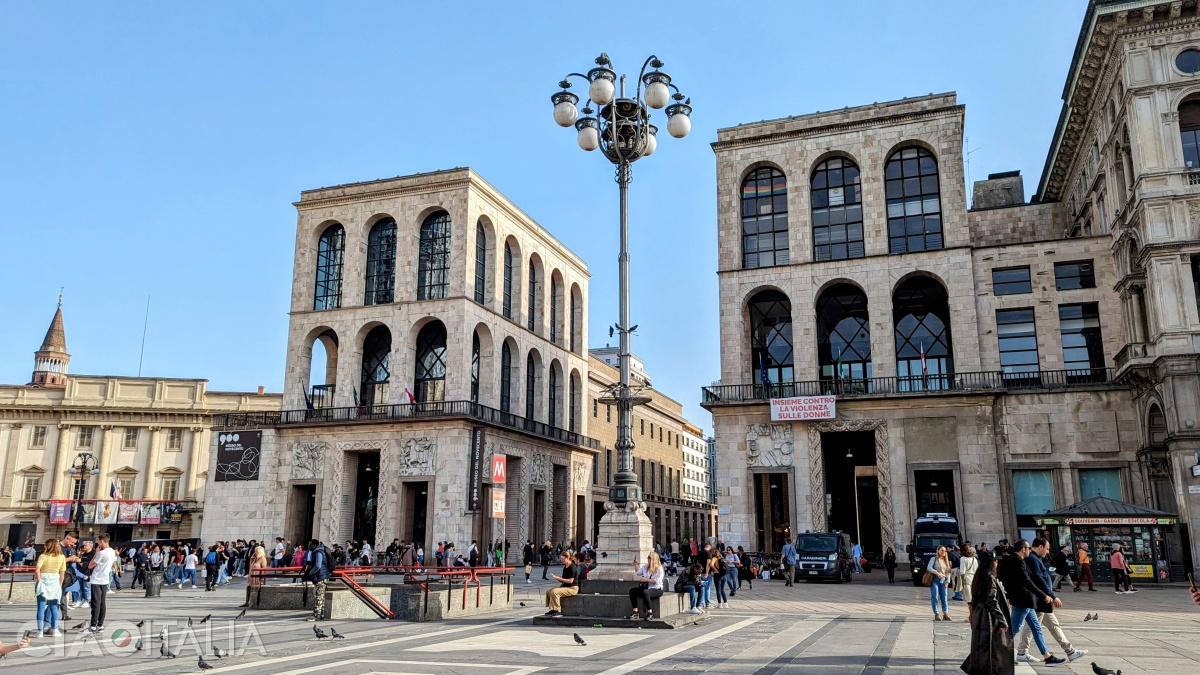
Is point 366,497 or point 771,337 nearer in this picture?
point 771,337

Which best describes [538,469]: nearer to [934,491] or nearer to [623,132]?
[934,491]

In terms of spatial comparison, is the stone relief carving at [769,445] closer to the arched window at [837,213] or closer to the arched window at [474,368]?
the arched window at [837,213]

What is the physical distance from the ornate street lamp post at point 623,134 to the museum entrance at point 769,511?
2006cm

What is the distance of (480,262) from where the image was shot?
46.8 m

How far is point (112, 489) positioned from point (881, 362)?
48.6m

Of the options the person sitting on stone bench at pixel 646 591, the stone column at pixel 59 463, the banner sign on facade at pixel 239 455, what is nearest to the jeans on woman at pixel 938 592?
the person sitting on stone bench at pixel 646 591

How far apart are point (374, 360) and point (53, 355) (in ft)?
171

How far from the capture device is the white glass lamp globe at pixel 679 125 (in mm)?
17297

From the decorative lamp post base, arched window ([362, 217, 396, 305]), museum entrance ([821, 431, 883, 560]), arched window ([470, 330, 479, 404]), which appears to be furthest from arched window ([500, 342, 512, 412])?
the decorative lamp post base

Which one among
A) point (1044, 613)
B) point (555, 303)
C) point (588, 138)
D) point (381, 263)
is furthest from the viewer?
point (555, 303)

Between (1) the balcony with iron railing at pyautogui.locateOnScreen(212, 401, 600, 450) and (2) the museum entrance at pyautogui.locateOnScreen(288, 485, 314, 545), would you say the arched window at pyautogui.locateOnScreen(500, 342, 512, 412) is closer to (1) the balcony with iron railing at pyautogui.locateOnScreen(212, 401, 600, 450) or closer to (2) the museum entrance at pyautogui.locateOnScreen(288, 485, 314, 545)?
(1) the balcony with iron railing at pyautogui.locateOnScreen(212, 401, 600, 450)

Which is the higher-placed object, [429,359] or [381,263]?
[381,263]

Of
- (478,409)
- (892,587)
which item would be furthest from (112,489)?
(892,587)

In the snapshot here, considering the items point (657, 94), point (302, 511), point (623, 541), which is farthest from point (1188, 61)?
point (302, 511)
